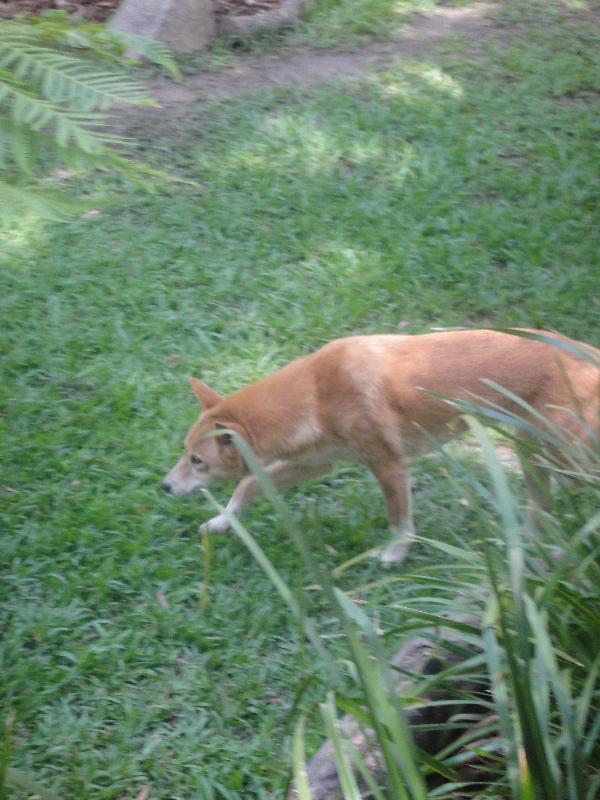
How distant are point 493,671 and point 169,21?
24.5 ft

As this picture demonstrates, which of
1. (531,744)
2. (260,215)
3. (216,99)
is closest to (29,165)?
→ (531,744)

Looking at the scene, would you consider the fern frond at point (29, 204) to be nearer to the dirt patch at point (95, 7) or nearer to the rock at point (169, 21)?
the rock at point (169, 21)

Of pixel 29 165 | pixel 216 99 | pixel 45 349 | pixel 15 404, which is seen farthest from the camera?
pixel 216 99

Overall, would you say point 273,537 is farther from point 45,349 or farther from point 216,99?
point 216,99

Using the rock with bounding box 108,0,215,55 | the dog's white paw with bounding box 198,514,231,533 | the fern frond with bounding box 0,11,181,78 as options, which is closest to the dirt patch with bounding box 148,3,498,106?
the rock with bounding box 108,0,215,55

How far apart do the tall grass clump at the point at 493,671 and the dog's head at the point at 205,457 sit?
61.0 inches

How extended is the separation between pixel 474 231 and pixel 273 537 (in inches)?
112

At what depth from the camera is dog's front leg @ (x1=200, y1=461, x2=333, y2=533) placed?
4.79 metres

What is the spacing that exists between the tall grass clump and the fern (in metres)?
1.02

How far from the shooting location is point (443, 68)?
27.6 ft

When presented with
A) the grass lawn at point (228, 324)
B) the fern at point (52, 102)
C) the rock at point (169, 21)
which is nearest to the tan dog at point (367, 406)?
the grass lawn at point (228, 324)

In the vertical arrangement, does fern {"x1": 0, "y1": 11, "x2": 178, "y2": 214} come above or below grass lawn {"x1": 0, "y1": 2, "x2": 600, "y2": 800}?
above

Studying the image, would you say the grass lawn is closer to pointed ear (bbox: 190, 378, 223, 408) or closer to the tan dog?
the tan dog

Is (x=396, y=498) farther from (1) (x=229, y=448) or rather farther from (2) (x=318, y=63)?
(2) (x=318, y=63)
